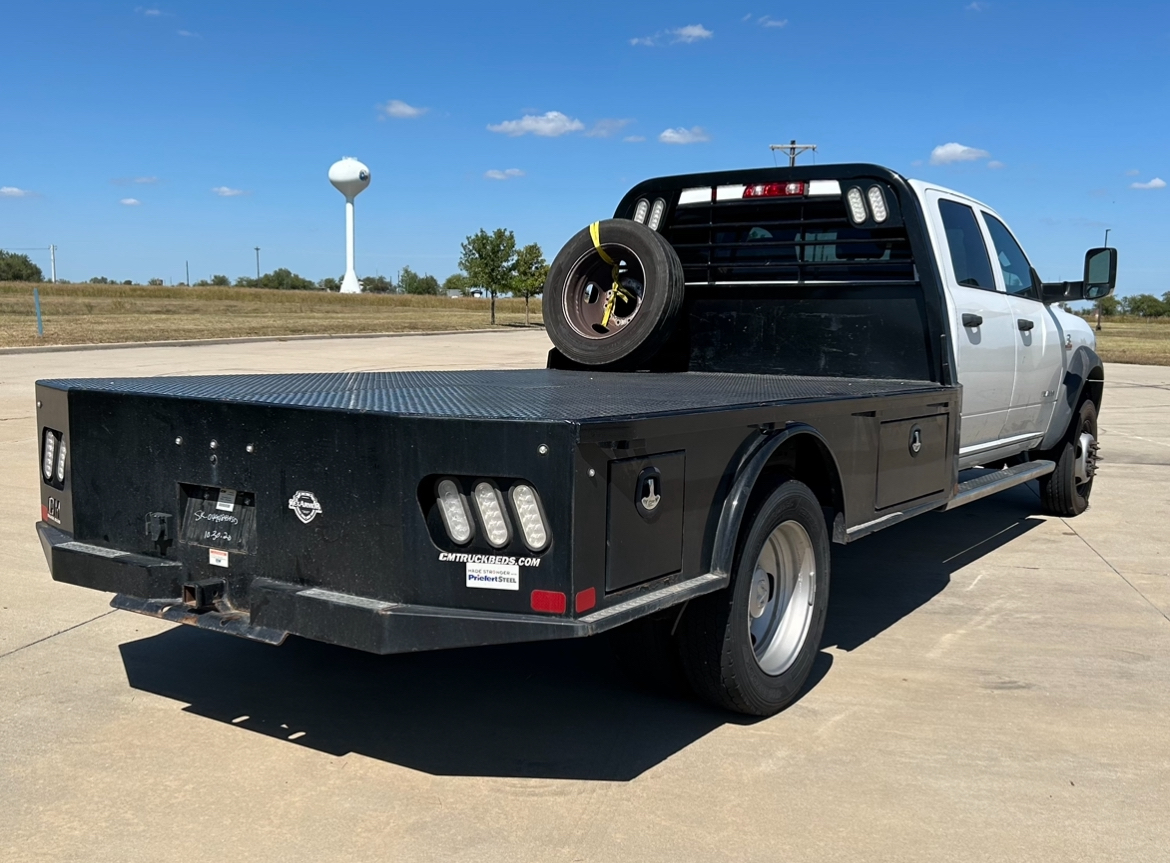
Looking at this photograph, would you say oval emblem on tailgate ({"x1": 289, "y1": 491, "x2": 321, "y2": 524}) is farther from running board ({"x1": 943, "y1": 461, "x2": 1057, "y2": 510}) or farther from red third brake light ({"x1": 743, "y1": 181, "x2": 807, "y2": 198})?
red third brake light ({"x1": 743, "y1": 181, "x2": 807, "y2": 198})

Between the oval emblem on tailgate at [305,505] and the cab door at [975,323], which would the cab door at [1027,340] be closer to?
the cab door at [975,323]

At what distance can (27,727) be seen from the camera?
12.8 feet

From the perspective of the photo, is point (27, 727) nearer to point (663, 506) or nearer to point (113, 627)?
point (113, 627)

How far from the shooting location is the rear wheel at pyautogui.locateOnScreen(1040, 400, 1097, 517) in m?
7.96

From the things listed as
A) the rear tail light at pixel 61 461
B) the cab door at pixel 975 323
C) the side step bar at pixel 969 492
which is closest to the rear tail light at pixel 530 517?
the side step bar at pixel 969 492

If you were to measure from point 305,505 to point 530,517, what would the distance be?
786 mm

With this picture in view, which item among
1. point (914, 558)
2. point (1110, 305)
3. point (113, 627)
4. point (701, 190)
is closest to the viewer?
point (113, 627)

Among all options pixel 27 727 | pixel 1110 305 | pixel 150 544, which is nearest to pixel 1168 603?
pixel 150 544

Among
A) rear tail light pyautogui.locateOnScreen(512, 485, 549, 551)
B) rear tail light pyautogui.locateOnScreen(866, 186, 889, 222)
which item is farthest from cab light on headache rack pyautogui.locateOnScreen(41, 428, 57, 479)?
rear tail light pyautogui.locateOnScreen(866, 186, 889, 222)

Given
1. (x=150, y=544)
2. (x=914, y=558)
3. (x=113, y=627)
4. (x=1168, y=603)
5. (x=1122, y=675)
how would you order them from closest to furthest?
(x=150, y=544)
(x=1122, y=675)
(x=113, y=627)
(x=1168, y=603)
(x=914, y=558)

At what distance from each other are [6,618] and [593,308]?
10.8 ft

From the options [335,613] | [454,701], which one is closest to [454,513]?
[335,613]

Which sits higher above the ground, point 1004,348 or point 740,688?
point 1004,348

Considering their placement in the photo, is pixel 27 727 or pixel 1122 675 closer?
pixel 27 727
